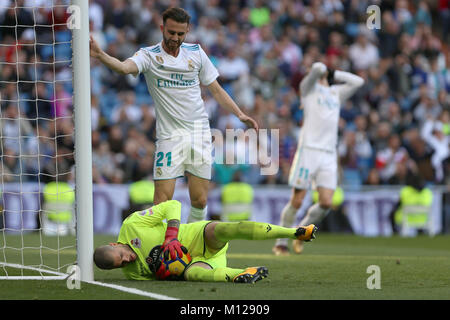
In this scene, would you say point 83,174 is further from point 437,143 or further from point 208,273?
point 437,143

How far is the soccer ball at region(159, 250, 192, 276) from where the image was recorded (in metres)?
7.25

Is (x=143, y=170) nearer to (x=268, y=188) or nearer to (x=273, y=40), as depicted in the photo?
(x=268, y=188)

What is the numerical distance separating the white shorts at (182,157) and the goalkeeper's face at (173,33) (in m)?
0.95

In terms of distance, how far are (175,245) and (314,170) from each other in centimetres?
524

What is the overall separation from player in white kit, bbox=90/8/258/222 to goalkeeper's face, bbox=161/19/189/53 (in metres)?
0.01

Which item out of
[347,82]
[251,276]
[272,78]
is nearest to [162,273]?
[251,276]

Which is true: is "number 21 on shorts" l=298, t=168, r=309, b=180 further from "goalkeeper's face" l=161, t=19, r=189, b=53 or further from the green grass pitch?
"goalkeeper's face" l=161, t=19, r=189, b=53

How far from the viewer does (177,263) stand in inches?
286

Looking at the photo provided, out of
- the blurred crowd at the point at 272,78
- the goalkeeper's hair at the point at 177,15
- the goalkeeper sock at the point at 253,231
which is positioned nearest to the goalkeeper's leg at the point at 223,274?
the goalkeeper sock at the point at 253,231

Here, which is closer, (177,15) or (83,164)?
(83,164)
